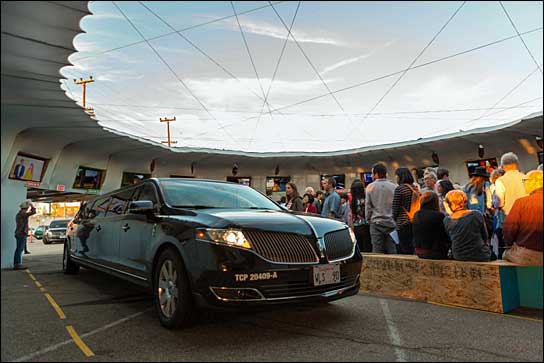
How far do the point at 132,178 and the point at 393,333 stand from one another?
2006 mm

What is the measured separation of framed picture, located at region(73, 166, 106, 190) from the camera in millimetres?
1729

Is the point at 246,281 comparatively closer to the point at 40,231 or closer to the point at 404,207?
the point at 40,231

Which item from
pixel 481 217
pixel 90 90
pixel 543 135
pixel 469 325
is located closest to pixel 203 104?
pixel 90 90

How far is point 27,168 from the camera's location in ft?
4.09

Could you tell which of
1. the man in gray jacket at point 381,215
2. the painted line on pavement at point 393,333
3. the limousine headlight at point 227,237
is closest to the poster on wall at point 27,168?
the limousine headlight at point 227,237

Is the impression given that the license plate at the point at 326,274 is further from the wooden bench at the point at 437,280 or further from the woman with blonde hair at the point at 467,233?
the woman with blonde hair at the point at 467,233

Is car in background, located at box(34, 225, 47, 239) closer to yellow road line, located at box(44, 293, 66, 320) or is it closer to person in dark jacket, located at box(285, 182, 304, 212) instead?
yellow road line, located at box(44, 293, 66, 320)

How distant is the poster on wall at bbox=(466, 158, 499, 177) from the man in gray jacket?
232cm

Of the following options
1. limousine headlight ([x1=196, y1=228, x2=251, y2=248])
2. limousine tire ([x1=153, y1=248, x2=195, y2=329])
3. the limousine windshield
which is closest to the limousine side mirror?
the limousine windshield

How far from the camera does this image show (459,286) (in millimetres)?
3447

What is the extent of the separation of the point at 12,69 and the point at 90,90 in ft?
2.67

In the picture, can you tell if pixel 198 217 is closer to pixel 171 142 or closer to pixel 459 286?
pixel 171 142

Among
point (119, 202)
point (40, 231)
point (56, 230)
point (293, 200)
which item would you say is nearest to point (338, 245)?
point (119, 202)

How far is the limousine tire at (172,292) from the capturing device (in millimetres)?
2518
